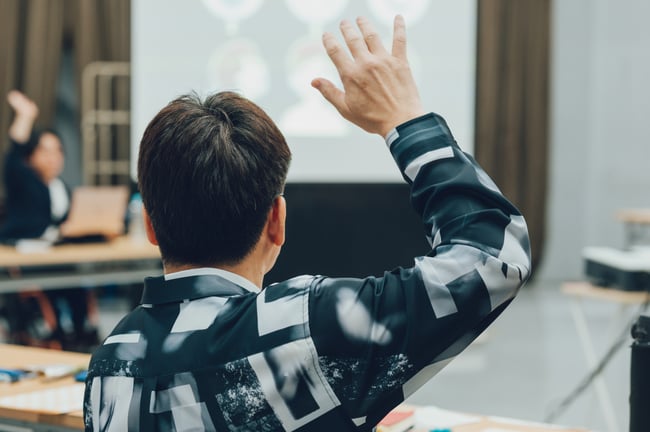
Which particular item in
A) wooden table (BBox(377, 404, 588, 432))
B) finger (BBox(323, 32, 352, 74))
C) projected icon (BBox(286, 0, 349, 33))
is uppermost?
projected icon (BBox(286, 0, 349, 33))

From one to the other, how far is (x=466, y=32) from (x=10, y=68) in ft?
11.2

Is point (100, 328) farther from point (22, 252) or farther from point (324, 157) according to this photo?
point (324, 157)

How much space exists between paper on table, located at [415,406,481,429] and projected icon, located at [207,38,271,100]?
12.8ft

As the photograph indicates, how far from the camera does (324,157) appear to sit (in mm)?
5301

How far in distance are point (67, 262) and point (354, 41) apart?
3.77m

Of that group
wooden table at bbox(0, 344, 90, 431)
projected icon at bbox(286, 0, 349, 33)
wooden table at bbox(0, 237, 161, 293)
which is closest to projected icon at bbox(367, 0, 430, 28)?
projected icon at bbox(286, 0, 349, 33)

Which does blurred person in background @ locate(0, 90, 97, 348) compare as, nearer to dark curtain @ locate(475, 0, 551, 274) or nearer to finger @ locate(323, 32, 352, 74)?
dark curtain @ locate(475, 0, 551, 274)

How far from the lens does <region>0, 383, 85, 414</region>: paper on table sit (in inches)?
66.4

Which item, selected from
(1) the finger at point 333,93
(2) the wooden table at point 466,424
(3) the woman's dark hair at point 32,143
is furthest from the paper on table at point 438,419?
(3) the woman's dark hair at point 32,143

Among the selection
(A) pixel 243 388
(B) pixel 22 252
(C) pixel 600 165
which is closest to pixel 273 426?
(A) pixel 243 388

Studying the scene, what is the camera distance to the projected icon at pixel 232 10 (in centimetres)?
552

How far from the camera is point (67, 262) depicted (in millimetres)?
4480

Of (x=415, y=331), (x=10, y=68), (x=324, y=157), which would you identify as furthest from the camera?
(x=10, y=68)

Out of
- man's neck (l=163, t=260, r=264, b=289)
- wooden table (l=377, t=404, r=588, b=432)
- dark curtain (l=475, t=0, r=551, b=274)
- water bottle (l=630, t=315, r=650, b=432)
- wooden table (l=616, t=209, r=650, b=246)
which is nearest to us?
man's neck (l=163, t=260, r=264, b=289)
